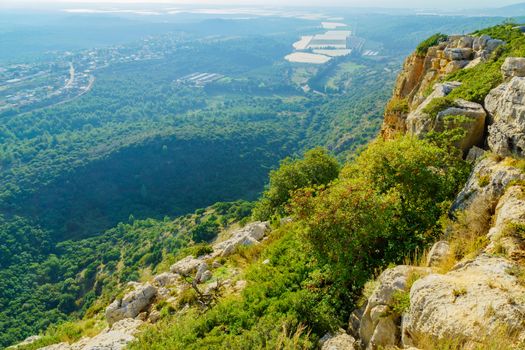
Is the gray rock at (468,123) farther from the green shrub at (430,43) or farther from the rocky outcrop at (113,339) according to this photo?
the green shrub at (430,43)

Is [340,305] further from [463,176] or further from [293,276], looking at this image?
[463,176]

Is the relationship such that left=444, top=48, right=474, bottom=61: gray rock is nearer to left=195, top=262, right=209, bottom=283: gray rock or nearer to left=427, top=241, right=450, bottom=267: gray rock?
left=427, top=241, right=450, bottom=267: gray rock

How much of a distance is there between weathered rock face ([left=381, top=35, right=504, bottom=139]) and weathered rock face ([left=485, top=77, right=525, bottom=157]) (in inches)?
445

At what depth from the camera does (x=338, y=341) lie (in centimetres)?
→ 902

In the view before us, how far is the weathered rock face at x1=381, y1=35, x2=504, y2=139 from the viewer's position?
86.1 ft

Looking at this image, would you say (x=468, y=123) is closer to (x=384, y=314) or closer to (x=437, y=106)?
(x=437, y=106)

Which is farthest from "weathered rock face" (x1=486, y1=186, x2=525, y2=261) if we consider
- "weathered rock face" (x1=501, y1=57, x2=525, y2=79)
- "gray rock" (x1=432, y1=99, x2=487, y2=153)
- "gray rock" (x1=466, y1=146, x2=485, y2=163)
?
"weathered rock face" (x1=501, y1=57, x2=525, y2=79)

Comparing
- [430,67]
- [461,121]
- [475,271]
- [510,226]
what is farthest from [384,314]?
[430,67]

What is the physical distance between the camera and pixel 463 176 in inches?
490

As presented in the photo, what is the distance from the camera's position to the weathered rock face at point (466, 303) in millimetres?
6031

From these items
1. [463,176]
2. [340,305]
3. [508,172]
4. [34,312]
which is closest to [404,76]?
[463,176]

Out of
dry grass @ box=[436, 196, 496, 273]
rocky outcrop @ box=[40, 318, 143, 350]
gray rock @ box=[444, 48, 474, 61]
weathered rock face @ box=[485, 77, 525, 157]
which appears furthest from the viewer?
gray rock @ box=[444, 48, 474, 61]

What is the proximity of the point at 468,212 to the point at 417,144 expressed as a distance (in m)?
3.28

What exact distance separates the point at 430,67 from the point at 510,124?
21.9 meters
